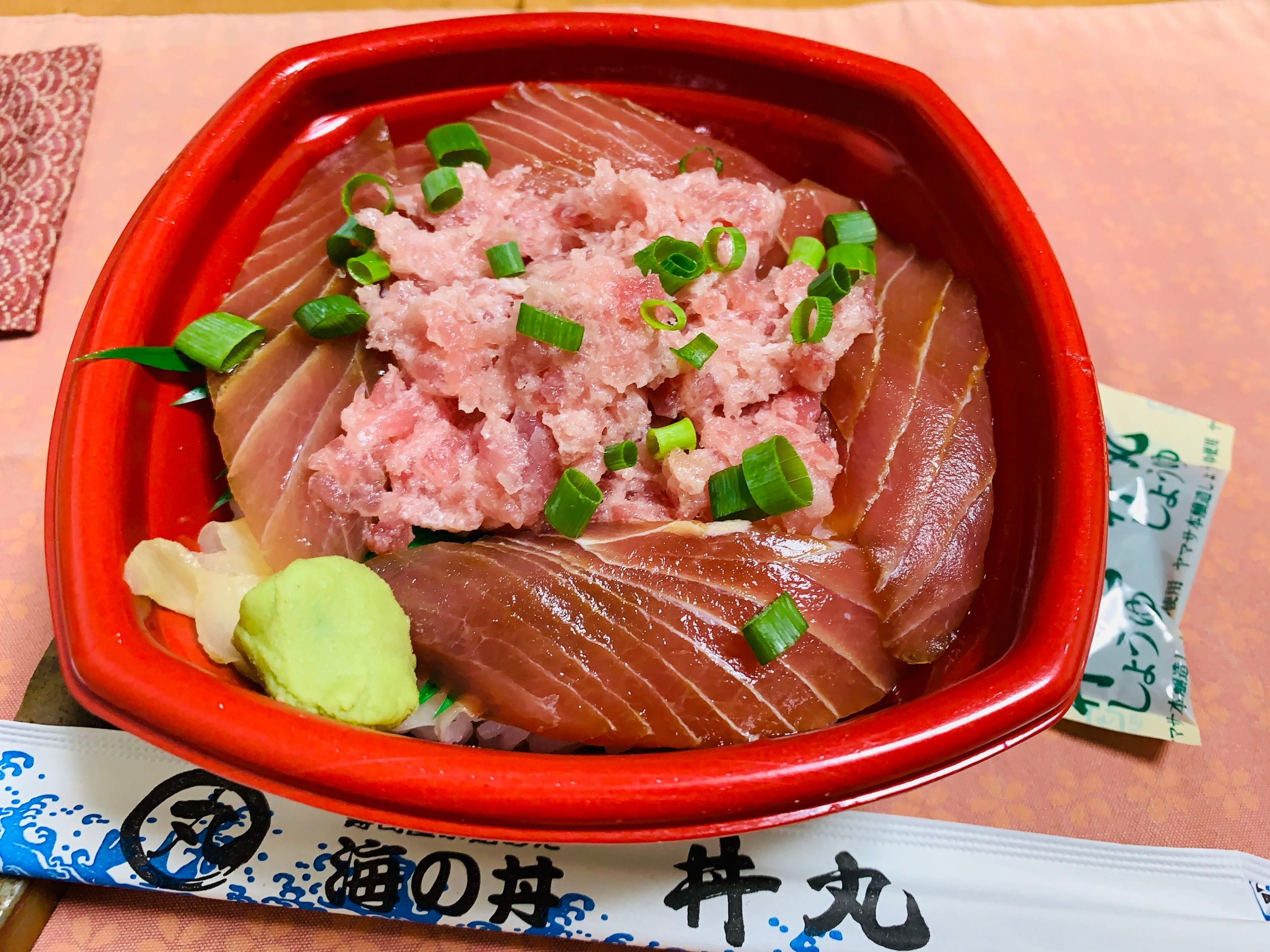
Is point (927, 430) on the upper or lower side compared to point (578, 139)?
lower

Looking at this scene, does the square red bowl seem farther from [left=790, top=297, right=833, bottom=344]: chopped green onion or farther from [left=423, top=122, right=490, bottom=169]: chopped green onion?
[left=790, top=297, right=833, bottom=344]: chopped green onion

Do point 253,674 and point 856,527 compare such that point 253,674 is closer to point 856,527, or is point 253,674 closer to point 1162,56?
point 856,527

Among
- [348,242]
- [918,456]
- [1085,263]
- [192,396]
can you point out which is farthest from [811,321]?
[1085,263]

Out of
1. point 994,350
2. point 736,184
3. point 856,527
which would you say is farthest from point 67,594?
point 994,350

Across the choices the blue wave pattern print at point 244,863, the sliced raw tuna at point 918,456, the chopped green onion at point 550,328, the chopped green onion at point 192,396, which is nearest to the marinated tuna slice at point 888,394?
the sliced raw tuna at point 918,456

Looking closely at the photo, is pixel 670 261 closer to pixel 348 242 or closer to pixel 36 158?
pixel 348 242

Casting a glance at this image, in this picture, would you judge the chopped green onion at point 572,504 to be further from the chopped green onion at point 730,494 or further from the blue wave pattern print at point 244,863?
the blue wave pattern print at point 244,863
